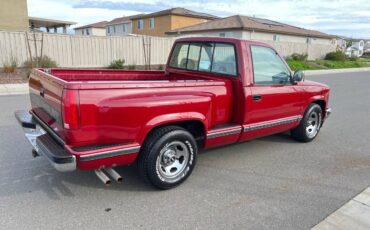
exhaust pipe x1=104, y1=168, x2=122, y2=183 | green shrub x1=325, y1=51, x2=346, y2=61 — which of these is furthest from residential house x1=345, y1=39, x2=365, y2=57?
exhaust pipe x1=104, y1=168, x2=122, y2=183

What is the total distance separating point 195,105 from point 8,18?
23210 mm

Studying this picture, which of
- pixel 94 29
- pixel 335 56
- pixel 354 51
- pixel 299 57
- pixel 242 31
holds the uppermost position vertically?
pixel 94 29

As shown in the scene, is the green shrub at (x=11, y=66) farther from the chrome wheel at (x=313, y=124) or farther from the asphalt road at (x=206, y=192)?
the chrome wheel at (x=313, y=124)

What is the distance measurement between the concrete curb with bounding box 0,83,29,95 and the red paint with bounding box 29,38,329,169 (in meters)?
7.30

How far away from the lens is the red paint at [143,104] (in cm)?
294

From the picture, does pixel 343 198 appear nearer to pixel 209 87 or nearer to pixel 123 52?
pixel 209 87

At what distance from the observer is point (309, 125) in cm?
569

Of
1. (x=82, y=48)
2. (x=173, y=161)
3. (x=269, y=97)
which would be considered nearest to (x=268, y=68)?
(x=269, y=97)

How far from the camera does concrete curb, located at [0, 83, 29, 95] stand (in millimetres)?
10461

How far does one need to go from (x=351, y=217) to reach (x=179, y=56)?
346 centimetres

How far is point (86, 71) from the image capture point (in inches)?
188

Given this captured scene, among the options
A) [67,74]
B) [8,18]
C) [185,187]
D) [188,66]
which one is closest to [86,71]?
[67,74]

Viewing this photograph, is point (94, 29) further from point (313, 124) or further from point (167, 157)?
point (167, 157)

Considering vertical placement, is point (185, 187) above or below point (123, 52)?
below
